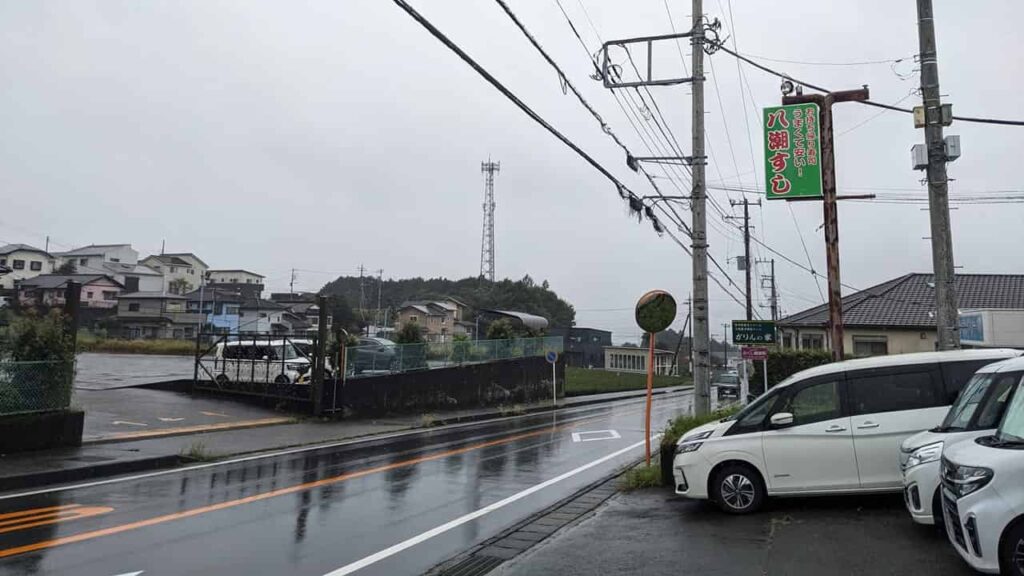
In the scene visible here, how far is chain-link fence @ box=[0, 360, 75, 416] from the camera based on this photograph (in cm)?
1188

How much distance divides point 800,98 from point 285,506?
11763 mm

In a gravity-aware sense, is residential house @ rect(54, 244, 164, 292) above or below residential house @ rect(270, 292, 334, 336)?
above

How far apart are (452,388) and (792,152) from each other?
17.0 m

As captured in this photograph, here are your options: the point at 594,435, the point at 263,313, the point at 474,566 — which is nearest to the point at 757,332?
the point at 594,435

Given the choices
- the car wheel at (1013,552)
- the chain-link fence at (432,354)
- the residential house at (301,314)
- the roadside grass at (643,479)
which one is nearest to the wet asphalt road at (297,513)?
the roadside grass at (643,479)

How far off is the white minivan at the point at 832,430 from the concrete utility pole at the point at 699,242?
5218mm

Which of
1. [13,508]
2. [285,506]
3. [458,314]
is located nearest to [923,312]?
[285,506]

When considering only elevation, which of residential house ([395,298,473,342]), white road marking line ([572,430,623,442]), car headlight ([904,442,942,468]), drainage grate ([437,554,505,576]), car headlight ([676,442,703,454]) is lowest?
white road marking line ([572,430,623,442])

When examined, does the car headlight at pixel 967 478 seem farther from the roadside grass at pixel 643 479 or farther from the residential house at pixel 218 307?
the residential house at pixel 218 307

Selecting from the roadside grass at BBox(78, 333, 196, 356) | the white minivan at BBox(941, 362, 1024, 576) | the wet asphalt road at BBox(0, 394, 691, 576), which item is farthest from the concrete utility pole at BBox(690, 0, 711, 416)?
the roadside grass at BBox(78, 333, 196, 356)

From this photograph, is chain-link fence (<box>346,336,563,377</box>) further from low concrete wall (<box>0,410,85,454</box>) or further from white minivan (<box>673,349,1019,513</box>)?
white minivan (<box>673,349,1019,513</box>)

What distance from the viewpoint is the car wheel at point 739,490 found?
7.88m

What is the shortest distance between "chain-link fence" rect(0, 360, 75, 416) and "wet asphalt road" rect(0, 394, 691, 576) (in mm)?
3176

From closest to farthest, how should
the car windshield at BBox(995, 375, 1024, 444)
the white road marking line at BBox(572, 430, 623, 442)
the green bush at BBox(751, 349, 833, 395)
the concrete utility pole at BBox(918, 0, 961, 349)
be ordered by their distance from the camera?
the car windshield at BBox(995, 375, 1024, 444) < the concrete utility pole at BBox(918, 0, 961, 349) < the white road marking line at BBox(572, 430, 623, 442) < the green bush at BBox(751, 349, 833, 395)
